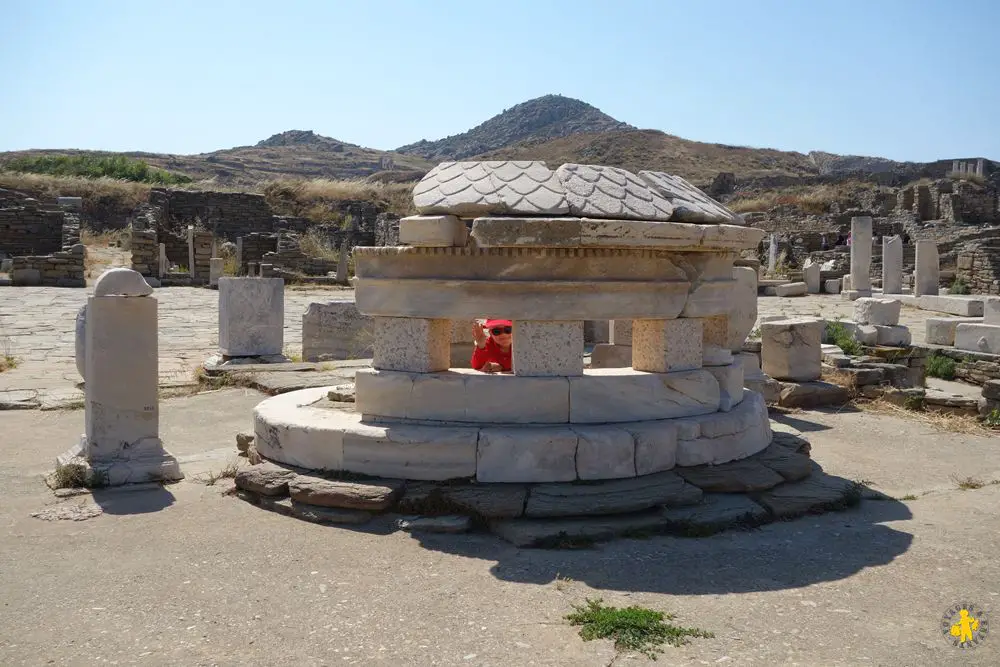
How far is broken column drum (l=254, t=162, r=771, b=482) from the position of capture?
470 centimetres

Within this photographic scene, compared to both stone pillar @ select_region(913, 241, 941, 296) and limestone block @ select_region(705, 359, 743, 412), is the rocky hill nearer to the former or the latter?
stone pillar @ select_region(913, 241, 941, 296)

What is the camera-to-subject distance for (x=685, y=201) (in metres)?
5.34

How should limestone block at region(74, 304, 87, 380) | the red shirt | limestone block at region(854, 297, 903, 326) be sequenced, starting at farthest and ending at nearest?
limestone block at region(854, 297, 903, 326) → the red shirt → limestone block at region(74, 304, 87, 380)

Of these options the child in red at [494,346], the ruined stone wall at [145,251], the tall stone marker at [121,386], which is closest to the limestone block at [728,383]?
the child in red at [494,346]

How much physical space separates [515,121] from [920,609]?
115 meters

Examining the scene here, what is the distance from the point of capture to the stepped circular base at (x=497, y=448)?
184 inches

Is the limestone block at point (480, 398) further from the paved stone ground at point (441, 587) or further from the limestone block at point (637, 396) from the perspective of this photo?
the paved stone ground at point (441, 587)

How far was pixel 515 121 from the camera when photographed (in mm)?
114812

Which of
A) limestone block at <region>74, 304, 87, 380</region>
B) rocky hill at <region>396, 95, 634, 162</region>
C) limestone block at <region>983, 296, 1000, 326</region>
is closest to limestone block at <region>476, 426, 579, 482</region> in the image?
limestone block at <region>74, 304, 87, 380</region>

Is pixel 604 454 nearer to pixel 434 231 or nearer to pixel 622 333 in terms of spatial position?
pixel 434 231

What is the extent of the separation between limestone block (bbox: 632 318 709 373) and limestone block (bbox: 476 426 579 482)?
0.91m

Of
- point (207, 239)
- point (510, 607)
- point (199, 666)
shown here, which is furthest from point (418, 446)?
point (207, 239)

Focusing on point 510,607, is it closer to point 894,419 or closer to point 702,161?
point 894,419

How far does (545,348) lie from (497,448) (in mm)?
681
